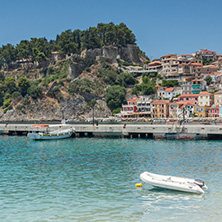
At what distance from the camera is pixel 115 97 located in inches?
5032

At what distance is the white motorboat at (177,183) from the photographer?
73.0 feet

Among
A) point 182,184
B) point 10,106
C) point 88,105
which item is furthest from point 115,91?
point 182,184

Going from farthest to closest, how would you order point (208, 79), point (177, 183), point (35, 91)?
point (35, 91) → point (208, 79) → point (177, 183)

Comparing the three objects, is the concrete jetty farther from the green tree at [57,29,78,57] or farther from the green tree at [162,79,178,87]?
the green tree at [57,29,78,57]

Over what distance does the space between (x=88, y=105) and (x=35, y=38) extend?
147ft

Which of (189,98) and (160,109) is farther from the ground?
(189,98)

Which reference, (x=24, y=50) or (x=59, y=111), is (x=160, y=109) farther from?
(x=24, y=50)

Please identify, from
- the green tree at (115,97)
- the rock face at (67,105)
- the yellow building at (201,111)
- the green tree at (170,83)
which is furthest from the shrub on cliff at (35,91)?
the yellow building at (201,111)

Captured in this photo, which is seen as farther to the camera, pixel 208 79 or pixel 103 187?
pixel 208 79

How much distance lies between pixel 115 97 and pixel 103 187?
104m

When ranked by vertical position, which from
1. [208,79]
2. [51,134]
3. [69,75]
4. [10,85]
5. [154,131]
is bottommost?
[51,134]

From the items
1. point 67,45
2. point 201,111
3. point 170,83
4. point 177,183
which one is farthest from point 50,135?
point 67,45

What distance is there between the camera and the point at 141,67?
478 ft

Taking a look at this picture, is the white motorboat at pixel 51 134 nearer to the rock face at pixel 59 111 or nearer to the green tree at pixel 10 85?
the rock face at pixel 59 111
